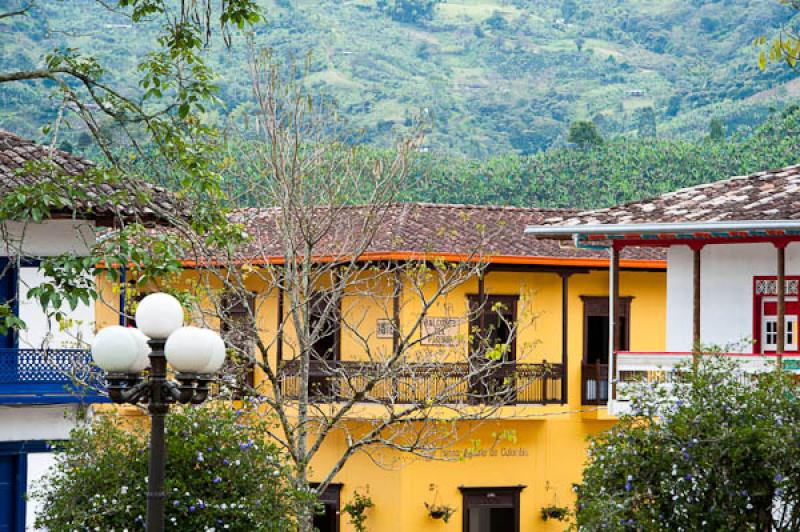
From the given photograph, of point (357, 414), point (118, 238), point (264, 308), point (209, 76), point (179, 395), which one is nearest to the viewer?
point (179, 395)

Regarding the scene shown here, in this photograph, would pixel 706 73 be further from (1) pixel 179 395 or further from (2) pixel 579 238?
(1) pixel 179 395

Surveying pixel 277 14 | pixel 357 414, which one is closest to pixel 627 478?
pixel 357 414

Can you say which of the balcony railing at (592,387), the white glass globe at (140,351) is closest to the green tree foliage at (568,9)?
the balcony railing at (592,387)

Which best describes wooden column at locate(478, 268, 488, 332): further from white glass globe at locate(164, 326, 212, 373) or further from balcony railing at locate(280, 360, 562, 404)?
white glass globe at locate(164, 326, 212, 373)

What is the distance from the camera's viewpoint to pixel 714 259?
22859 mm

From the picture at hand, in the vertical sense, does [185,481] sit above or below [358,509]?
above

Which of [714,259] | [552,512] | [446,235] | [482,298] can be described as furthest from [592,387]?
[714,259]

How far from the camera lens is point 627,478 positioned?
12.4 meters

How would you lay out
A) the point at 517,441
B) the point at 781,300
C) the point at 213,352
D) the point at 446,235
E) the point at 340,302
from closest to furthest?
the point at 213,352 → the point at 781,300 → the point at 340,302 → the point at 517,441 → the point at 446,235

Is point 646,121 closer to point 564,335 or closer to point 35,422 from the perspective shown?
point 564,335

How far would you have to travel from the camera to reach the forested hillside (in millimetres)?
78250

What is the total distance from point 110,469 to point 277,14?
7588cm

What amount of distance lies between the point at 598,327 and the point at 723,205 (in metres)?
8.93

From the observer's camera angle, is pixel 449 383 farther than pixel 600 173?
No
